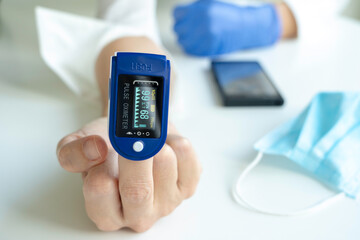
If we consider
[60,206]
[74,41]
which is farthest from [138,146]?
[74,41]

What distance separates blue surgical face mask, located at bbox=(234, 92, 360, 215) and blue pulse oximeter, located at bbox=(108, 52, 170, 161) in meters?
0.16

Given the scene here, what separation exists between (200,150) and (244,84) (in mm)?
174

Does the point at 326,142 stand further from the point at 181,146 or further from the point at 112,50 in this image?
the point at 112,50

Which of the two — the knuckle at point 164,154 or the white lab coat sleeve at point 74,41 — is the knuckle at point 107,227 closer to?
the knuckle at point 164,154

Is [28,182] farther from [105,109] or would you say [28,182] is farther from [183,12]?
[183,12]

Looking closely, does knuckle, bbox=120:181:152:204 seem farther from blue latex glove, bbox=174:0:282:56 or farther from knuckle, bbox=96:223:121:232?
blue latex glove, bbox=174:0:282:56

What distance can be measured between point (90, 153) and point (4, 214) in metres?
0.12

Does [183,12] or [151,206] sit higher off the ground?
[183,12]

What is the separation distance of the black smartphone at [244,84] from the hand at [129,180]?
0.76 ft

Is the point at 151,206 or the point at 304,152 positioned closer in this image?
the point at 151,206

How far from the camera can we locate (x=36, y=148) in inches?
17.3

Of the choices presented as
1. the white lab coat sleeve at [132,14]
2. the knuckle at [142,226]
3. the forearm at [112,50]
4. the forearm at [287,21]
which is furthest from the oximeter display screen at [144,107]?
the forearm at [287,21]

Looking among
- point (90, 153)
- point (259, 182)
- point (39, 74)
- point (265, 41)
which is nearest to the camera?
point (90, 153)

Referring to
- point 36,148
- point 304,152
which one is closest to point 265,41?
point 304,152
